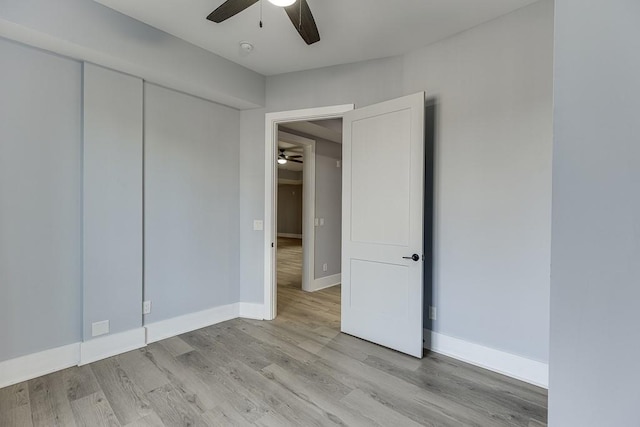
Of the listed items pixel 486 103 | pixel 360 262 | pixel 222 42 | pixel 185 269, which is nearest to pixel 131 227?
pixel 185 269

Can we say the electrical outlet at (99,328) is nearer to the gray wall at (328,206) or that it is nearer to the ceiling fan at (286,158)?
the gray wall at (328,206)

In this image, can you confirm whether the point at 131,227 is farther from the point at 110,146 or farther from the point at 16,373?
the point at 16,373

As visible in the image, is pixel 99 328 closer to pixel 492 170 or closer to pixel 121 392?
pixel 121 392

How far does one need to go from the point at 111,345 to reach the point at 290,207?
11143mm

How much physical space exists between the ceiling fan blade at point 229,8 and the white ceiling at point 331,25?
38cm

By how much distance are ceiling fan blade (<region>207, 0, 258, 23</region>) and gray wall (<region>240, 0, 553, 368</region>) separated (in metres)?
1.51

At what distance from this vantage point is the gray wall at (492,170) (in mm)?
2096

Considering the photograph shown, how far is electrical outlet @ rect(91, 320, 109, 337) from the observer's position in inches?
93.8

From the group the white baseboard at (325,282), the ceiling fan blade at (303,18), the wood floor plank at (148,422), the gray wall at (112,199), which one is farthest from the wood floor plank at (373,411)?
the white baseboard at (325,282)

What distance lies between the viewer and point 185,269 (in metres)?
3.01

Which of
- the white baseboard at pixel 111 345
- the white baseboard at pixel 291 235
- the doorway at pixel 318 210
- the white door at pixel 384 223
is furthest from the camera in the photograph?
the white baseboard at pixel 291 235

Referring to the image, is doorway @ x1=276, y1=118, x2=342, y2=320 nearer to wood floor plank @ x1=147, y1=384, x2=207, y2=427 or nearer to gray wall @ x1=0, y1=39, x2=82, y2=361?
wood floor plank @ x1=147, y1=384, x2=207, y2=427

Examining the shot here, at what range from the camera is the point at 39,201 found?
7.13 ft

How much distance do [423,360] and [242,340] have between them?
5.45 feet
